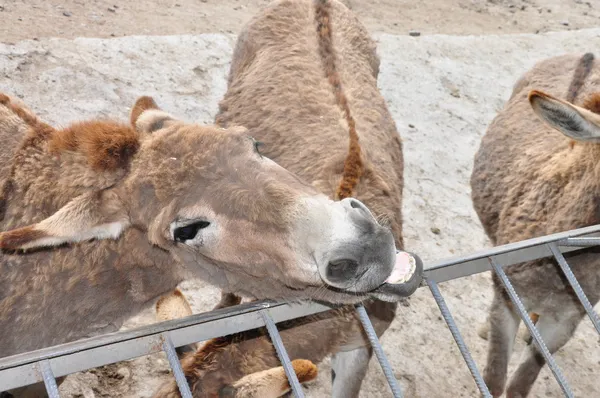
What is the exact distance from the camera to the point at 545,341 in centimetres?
425

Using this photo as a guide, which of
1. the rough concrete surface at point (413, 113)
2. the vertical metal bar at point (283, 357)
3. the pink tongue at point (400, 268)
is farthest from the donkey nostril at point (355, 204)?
the rough concrete surface at point (413, 113)

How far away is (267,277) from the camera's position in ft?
8.99

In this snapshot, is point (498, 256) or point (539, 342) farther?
point (498, 256)

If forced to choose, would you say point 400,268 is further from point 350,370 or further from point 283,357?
point 350,370

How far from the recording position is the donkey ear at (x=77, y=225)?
8.00 feet

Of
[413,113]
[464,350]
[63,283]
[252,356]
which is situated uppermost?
[464,350]

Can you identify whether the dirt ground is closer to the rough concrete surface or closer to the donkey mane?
the rough concrete surface

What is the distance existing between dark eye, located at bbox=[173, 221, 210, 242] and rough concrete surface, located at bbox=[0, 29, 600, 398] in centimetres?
196

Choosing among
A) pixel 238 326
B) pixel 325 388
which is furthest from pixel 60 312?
pixel 325 388

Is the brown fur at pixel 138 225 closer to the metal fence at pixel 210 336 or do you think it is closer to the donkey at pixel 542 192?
the metal fence at pixel 210 336

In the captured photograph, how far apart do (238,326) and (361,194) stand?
1475mm

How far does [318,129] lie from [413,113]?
11.8 ft

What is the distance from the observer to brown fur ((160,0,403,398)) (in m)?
3.21

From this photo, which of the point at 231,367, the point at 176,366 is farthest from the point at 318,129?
the point at 176,366
